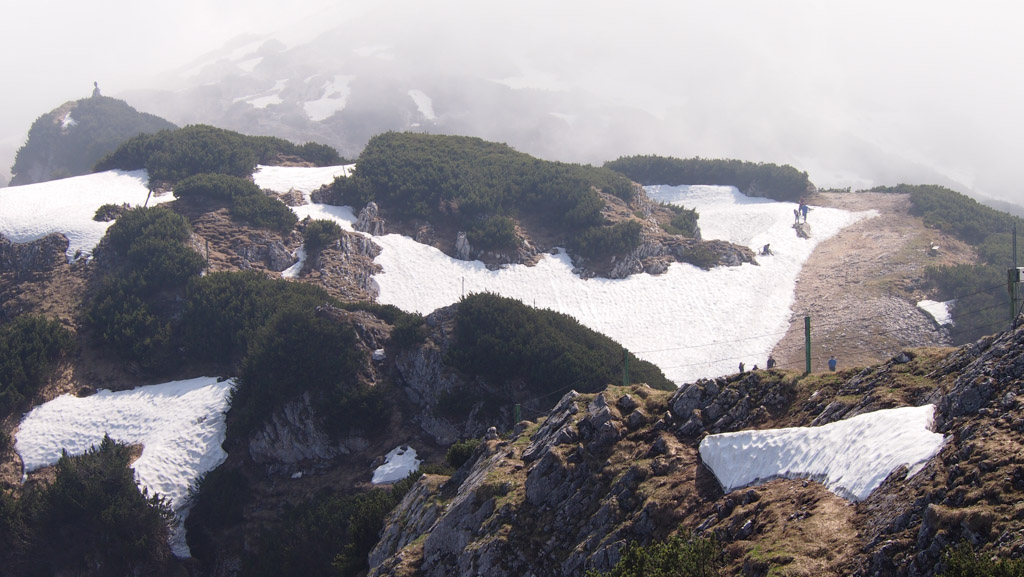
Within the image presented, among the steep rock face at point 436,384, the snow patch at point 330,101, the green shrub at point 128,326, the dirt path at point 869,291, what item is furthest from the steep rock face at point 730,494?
the snow patch at point 330,101

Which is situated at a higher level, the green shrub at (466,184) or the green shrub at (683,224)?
the green shrub at (466,184)

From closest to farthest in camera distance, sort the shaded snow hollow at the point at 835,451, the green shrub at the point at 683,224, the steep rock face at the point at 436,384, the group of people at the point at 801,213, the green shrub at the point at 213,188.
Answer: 1. the shaded snow hollow at the point at 835,451
2. the steep rock face at the point at 436,384
3. the green shrub at the point at 213,188
4. the green shrub at the point at 683,224
5. the group of people at the point at 801,213

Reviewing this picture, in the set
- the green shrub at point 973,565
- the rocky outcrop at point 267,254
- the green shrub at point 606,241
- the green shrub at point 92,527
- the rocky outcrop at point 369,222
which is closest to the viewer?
the green shrub at point 973,565

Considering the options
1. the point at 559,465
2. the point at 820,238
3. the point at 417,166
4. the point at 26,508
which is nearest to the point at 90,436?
the point at 26,508

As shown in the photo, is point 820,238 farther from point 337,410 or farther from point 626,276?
point 337,410

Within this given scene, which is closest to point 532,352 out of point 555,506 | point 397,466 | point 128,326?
point 397,466

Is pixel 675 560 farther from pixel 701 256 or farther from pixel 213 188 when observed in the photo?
pixel 213 188

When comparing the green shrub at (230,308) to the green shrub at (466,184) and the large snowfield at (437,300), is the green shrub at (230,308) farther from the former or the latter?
the green shrub at (466,184)
